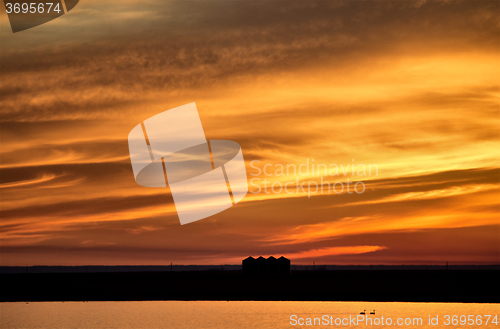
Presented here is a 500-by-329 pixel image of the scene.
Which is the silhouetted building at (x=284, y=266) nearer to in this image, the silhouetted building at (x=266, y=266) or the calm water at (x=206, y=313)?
the silhouetted building at (x=266, y=266)

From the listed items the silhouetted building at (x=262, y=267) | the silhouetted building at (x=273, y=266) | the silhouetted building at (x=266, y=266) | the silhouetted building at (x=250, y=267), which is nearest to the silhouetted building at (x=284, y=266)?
the silhouetted building at (x=266, y=266)

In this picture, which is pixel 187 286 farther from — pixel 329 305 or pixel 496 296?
pixel 496 296

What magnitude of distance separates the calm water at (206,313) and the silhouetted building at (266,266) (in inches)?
1419

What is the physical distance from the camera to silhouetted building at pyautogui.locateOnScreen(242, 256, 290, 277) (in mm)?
107875

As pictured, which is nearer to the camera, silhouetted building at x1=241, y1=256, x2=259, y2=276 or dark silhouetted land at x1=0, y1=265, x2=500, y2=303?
dark silhouetted land at x1=0, y1=265, x2=500, y2=303

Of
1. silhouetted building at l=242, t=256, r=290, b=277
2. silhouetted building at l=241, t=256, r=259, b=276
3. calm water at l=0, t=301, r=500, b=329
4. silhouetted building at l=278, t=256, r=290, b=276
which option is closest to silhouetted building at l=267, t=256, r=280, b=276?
silhouetted building at l=242, t=256, r=290, b=277

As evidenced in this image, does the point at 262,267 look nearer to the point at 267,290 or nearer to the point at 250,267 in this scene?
the point at 250,267

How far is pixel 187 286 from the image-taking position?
89.4m

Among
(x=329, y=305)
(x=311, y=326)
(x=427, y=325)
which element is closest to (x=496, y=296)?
(x=329, y=305)

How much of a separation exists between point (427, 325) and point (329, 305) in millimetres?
19521

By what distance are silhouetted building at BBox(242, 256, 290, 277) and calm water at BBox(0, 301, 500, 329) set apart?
36044 mm

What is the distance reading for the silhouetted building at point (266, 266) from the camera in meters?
108

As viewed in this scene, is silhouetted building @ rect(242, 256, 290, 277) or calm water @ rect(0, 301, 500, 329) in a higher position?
calm water @ rect(0, 301, 500, 329)

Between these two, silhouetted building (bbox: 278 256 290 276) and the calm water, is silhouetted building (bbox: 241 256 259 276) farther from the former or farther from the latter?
the calm water
